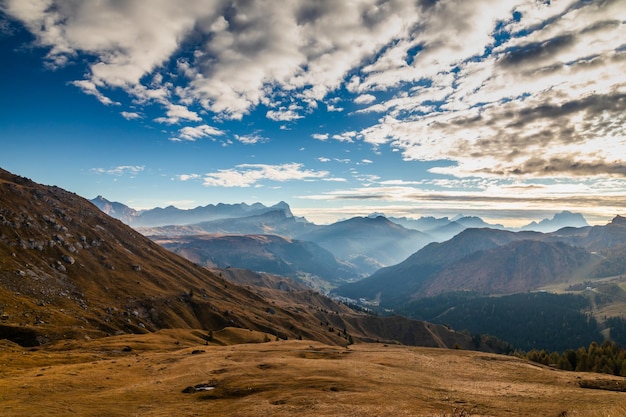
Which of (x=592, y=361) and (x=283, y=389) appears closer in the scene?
(x=283, y=389)

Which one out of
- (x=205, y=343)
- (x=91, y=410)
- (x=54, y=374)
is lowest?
(x=205, y=343)

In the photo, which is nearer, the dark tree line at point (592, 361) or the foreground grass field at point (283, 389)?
the foreground grass field at point (283, 389)

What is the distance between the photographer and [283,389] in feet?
196

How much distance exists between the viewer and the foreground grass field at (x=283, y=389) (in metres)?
48.2

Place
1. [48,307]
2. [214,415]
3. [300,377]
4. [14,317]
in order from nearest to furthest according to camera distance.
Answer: [214,415], [300,377], [14,317], [48,307]

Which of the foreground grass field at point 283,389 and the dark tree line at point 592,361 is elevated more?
the foreground grass field at point 283,389

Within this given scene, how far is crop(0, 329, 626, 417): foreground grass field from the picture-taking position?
48219mm

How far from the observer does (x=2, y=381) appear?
6500 cm

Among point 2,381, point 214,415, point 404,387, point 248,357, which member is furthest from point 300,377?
point 2,381

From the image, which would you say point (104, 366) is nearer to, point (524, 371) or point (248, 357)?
point (248, 357)

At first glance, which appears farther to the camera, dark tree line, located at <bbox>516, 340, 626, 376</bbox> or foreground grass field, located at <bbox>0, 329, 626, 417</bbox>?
dark tree line, located at <bbox>516, 340, 626, 376</bbox>

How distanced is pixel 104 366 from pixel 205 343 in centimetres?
8013

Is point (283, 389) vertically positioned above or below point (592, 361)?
above

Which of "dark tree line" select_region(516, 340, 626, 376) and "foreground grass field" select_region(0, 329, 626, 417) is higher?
"foreground grass field" select_region(0, 329, 626, 417)
